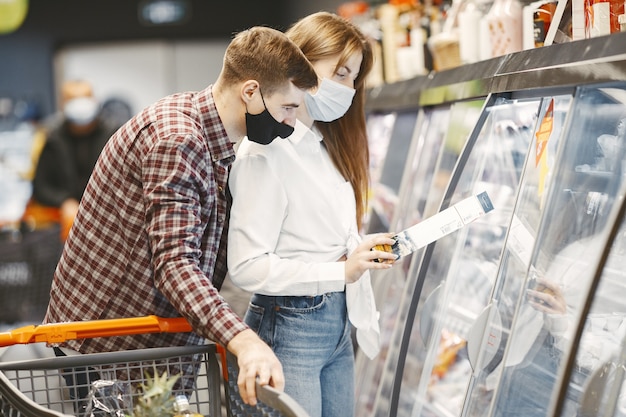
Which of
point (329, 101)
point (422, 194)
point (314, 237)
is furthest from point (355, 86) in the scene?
point (422, 194)

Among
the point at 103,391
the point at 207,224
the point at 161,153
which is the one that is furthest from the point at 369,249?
the point at 103,391

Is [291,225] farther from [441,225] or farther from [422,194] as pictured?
[422,194]

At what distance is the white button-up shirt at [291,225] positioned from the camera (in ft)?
6.81

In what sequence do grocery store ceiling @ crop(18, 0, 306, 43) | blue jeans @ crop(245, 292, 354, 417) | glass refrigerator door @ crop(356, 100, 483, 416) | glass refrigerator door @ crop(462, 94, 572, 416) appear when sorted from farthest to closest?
grocery store ceiling @ crop(18, 0, 306, 43)
glass refrigerator door @ crop(356, 100, 483, 416)
glass refrigerator door @ crop(462, 94, 572, 416)
blue jeans @ crop(245, 292, 354, 417)

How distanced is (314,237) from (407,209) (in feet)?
4.99

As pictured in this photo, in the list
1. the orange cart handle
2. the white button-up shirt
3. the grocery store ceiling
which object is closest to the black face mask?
the white button-up shirt

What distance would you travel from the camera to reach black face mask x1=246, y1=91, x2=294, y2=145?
1992 millimetres

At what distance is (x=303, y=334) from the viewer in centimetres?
218

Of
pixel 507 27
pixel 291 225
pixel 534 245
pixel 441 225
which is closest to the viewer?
pixel 441 225

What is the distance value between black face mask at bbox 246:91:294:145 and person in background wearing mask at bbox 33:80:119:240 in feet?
14.9

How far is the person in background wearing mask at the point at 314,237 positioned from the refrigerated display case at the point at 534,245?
38 cm

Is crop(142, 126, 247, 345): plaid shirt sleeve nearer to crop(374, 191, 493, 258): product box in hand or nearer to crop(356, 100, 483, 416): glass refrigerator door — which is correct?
crop(374, 191, 493, 258): product box in hand

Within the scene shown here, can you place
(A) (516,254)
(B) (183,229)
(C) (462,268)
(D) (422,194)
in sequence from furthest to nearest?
(D) (422,194), (C) (462,268), (A) (516,254), (B) (183,229)

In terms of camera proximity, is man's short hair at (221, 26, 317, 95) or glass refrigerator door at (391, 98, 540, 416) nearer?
man's short hair at (221, 26, 317, 95)
